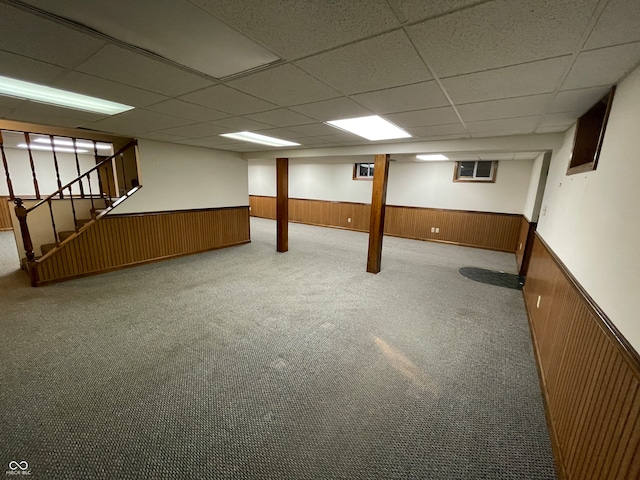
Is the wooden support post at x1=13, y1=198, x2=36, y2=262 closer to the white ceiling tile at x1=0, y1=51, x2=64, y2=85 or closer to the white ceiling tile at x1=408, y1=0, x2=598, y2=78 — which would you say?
the white ceiling tile at x1=0, y1=51, x2=64, y2=85

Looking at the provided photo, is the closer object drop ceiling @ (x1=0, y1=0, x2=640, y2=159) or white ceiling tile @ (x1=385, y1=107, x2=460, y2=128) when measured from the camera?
drop ceiling @ (x1=0, y1=0, x2=640, y2=159)

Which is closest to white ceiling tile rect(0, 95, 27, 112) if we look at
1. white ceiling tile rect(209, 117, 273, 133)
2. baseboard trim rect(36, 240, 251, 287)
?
white ceiling tile rect(209, 117, 273, 133)

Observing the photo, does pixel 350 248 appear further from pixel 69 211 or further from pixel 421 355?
pixel 69 211

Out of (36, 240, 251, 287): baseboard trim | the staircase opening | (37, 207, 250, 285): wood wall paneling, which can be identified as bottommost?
(36, 240, 251, 287): baseboard trim

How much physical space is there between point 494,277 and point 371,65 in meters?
4.34

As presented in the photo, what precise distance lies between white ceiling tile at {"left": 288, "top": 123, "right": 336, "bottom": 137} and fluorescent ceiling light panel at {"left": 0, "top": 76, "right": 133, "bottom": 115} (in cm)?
174

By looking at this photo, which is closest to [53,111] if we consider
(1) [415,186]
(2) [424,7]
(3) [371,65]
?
(3) [371,65]

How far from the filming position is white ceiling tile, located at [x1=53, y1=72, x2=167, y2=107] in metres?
1.79

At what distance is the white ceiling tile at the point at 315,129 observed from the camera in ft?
10.1

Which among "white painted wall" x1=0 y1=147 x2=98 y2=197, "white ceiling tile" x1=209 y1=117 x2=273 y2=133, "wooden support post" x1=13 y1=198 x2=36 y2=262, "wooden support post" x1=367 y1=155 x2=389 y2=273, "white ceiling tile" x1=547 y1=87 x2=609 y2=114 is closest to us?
"white ceiling tile" x1=547 y1=87 x2=609 y2=114

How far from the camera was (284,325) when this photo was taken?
2.82 m

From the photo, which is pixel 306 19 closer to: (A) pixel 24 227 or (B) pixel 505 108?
(B) pixel 505 108

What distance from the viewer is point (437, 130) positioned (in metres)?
3.14

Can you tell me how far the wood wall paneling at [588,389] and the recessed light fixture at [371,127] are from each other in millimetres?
2149
